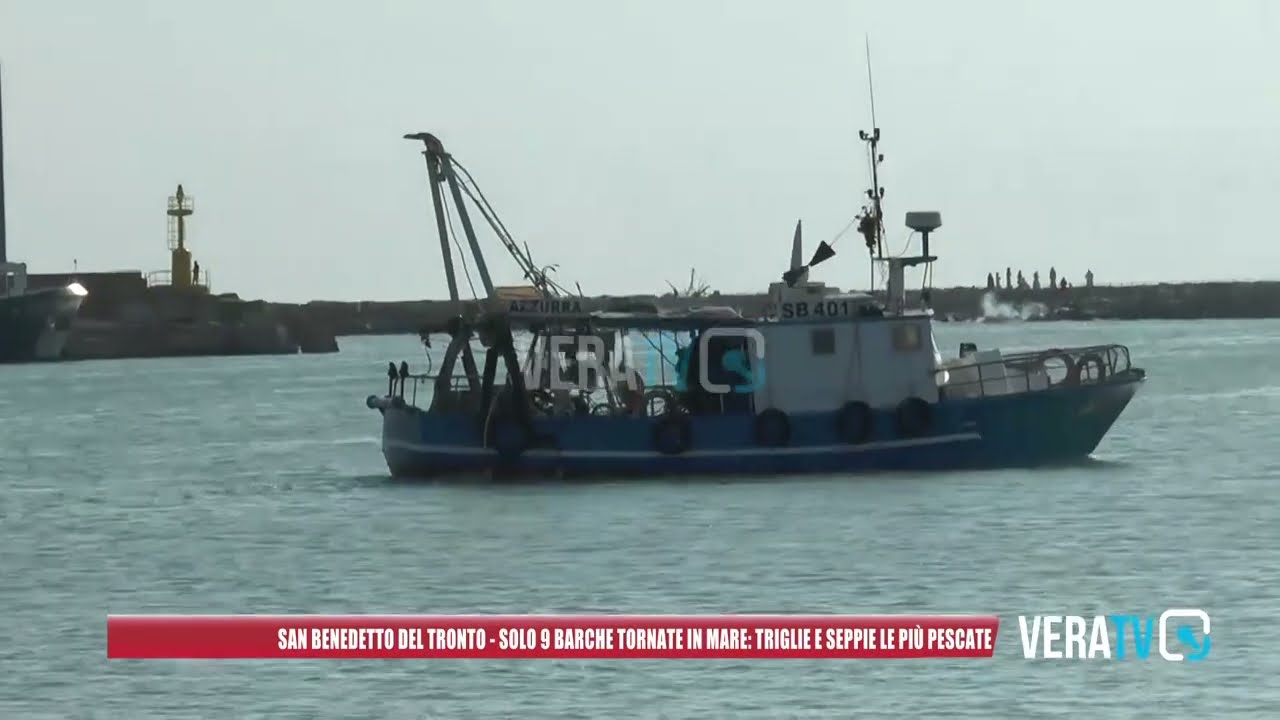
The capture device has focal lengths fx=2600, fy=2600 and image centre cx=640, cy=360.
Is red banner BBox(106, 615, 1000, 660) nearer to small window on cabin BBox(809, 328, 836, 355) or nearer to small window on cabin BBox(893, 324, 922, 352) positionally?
small window on cabin BBox(809, 328, 836, 355)

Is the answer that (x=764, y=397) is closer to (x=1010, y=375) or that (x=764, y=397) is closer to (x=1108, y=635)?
(x=1010, y=375)

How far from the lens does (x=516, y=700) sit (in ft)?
85.5

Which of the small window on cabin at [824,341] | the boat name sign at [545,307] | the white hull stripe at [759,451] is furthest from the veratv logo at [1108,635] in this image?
the boat name sign at [545,307]

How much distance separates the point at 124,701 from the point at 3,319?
491 feet

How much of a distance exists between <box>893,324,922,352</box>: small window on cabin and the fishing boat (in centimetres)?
2

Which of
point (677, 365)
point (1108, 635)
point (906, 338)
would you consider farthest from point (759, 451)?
point (1108, 635)

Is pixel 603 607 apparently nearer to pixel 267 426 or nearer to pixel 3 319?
pixel 267 426

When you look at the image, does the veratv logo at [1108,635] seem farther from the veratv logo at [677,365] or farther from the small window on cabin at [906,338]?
the veratv logo at [677,365]

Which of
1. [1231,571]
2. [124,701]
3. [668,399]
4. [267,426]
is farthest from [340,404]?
[124,701]

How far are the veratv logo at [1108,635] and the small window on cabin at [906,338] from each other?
16204 millimetres

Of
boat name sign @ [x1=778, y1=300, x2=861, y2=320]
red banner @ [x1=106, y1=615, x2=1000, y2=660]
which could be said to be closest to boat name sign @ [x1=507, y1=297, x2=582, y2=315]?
boat name sign @ [x1=778, y1=300, x2=861, y2=320]

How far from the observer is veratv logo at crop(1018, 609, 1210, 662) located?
91.6 feet

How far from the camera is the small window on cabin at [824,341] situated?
4706 centimetres

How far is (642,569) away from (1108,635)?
859cm
